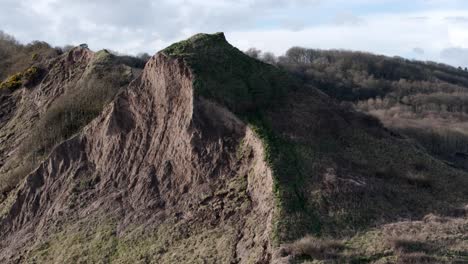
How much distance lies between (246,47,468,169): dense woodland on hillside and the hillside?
3135 cm

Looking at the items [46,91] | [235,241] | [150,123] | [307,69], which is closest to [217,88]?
[150,123]

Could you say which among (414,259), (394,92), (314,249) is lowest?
(414,259)

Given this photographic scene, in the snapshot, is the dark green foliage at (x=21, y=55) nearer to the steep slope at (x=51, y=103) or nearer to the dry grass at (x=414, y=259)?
the steep slope at (x=51, y=103)

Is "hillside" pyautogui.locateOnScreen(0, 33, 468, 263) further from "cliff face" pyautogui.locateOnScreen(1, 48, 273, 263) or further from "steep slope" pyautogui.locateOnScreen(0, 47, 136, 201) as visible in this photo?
"steep slope" pyautogui.locateOnScreen(0, 47, 136, 201)

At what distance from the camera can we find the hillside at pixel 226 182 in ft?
59.0

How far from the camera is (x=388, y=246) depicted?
16.5 m

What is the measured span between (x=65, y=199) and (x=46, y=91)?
36.2 ft

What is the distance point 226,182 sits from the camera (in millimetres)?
20719

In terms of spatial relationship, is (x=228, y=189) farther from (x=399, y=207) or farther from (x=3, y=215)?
(x=3, y=215)

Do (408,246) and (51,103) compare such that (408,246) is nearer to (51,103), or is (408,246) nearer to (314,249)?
(314,249)

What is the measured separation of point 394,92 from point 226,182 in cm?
7603

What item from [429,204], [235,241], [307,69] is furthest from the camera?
→ [307,69]

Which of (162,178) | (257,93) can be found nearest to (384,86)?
(257,93)

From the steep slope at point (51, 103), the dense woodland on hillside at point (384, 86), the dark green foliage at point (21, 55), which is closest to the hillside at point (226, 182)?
the steep slope at point (51, 103)
